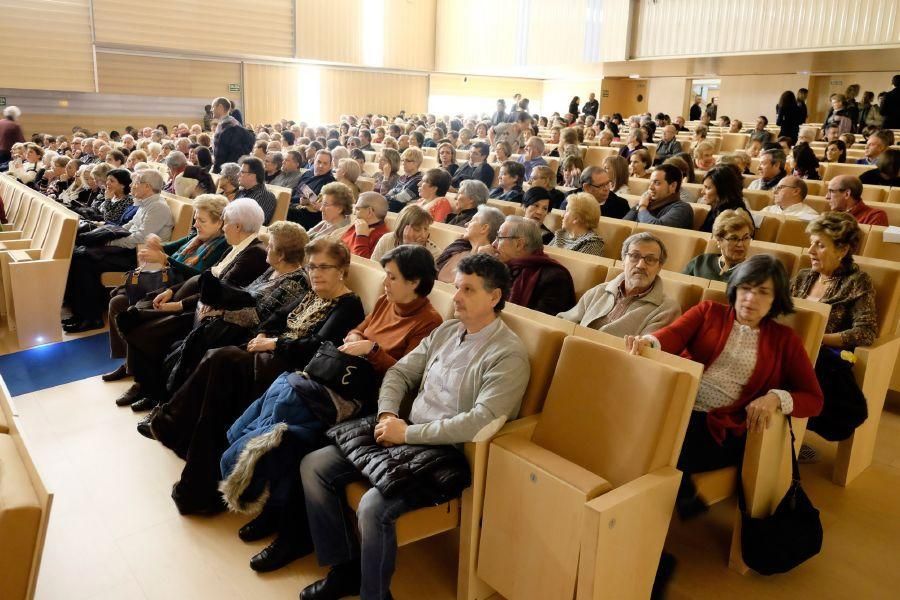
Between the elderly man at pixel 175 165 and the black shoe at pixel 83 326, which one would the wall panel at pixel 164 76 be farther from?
the black shoe at pixel 83 326

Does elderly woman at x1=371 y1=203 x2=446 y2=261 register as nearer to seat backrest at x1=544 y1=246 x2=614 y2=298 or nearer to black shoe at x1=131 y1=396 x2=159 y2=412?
seat backrest at x1=544 y1=246 x2=614 y2=298

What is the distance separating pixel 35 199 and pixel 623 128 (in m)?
9.49

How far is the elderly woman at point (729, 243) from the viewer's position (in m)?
2.91

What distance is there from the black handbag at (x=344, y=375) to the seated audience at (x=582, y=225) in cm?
163

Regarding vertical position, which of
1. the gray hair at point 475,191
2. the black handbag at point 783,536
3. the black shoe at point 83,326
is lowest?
the black shoe at point 83,326

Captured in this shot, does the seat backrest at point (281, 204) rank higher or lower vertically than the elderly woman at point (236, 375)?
higher

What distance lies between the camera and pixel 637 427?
1.93 metres

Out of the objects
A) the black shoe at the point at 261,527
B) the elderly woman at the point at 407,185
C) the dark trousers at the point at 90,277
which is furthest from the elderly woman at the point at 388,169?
the black shoe at the point at 261,527

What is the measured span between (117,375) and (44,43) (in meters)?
11.7

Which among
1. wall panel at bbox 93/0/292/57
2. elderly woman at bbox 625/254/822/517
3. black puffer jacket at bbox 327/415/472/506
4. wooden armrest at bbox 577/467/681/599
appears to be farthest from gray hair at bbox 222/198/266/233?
wall panel at bbox 93/0/292/57

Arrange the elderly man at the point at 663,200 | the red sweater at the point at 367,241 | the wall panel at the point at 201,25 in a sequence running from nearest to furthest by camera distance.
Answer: the red sweater at the point at 367,241
the elderly man at the point at 663,200
the wall panel at the point at 201,25

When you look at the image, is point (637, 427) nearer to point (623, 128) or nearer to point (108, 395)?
point (108, 395)

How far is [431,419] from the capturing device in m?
2.20

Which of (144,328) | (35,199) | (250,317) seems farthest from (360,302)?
(35,199)
